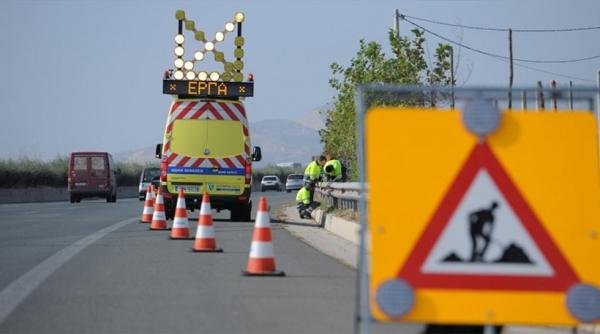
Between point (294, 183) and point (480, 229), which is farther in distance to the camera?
point (294, 183)

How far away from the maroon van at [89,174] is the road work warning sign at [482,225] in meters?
45.9

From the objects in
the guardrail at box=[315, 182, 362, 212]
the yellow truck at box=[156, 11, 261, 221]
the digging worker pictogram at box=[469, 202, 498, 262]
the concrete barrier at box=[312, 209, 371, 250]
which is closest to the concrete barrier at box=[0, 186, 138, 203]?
the guardrail at box=[315, 182, 362, 212]

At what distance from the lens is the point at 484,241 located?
6055 mm

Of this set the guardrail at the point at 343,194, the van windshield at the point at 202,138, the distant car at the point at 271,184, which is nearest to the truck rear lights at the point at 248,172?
the van windshield at the point at 202,138

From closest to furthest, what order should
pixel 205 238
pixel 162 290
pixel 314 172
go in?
pixel 162 290
pixel 205 238
pixel 314 172

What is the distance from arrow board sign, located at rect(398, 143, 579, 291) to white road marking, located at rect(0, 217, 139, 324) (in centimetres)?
411

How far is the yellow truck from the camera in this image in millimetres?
25781

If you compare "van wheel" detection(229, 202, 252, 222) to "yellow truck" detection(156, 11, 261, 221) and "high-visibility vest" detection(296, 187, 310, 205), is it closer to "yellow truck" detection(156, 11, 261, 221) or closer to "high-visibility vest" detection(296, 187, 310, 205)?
"yellow truck" detection(156, 11, 261, 221)

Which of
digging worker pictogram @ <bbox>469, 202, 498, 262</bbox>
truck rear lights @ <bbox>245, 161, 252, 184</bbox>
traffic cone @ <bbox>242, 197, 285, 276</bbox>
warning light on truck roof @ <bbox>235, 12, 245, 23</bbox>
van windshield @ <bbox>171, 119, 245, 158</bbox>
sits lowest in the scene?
traffic cone @ <bbox>242, 197, 285, 276</bbox>

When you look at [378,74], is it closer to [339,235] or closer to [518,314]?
[339,235]

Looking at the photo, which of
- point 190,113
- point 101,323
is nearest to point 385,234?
point 101,323

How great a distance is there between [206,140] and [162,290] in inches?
586

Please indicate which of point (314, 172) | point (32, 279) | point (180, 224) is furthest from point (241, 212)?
point (32, 279)

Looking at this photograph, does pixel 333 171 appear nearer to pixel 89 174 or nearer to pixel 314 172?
pixel 314 172
